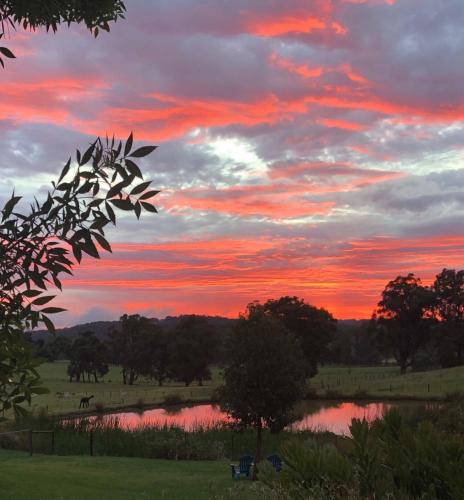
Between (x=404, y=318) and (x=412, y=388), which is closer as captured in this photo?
(x=412, y=388)

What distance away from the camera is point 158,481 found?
20547mm

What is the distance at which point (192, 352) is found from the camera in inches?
3930

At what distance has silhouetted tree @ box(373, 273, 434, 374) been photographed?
102188mm

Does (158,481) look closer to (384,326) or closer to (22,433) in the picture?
(22,433)

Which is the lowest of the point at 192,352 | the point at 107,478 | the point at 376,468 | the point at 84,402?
the point at 84,402

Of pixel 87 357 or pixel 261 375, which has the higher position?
pixel 261 375

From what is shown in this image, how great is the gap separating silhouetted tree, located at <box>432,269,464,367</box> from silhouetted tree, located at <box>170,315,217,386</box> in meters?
40.9

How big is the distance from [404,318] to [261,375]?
85.9 meters

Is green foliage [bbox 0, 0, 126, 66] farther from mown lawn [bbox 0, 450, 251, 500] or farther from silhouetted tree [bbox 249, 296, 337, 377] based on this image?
silhouetted tree [bbox 249, 296, 337, 377]

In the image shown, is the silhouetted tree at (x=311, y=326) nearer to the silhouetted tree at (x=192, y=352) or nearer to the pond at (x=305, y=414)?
the silhouetted tree at (x=192, y=352)

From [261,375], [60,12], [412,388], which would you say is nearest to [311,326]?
[412,388]

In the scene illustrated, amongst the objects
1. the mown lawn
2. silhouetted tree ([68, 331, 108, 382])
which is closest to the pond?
the mown lawn

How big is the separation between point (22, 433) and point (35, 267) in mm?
33391

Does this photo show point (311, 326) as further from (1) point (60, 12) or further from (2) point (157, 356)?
(1) point (60, 12)
